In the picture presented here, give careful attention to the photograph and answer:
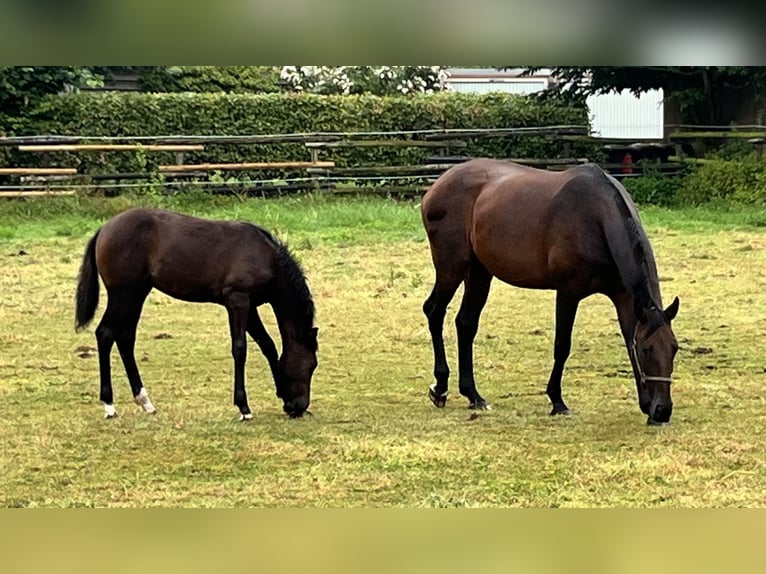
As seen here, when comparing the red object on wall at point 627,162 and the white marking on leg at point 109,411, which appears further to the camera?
the red object on wall at point 627,162

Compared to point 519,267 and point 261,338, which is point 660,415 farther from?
point 261,338

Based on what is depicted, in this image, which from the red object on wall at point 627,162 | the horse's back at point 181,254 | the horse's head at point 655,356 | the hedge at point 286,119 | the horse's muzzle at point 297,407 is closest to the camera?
the horse's head at point 655,356

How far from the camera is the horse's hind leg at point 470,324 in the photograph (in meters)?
5.75

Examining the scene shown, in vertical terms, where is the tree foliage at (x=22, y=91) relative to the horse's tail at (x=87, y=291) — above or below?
above

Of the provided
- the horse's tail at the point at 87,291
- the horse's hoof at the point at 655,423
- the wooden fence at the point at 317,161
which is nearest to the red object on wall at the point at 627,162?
the wooden fence at the point at 317,161

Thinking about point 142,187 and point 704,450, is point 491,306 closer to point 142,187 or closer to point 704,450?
point 142,187

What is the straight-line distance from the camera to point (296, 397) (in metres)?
5.45

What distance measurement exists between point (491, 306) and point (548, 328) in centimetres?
83

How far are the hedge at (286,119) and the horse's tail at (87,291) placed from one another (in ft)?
15.6

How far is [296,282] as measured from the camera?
209 inches

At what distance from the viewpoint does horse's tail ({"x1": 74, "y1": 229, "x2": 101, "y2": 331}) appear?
5227 mm

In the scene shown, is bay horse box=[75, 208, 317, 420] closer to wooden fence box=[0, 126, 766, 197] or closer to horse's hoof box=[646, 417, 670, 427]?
horse's hoof box=[646, 417, 670, 427]

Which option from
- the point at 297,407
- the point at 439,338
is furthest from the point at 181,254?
the point at 439,338

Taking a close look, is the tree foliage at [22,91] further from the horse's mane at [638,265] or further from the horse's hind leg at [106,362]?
the horse's mane at [638,265]
